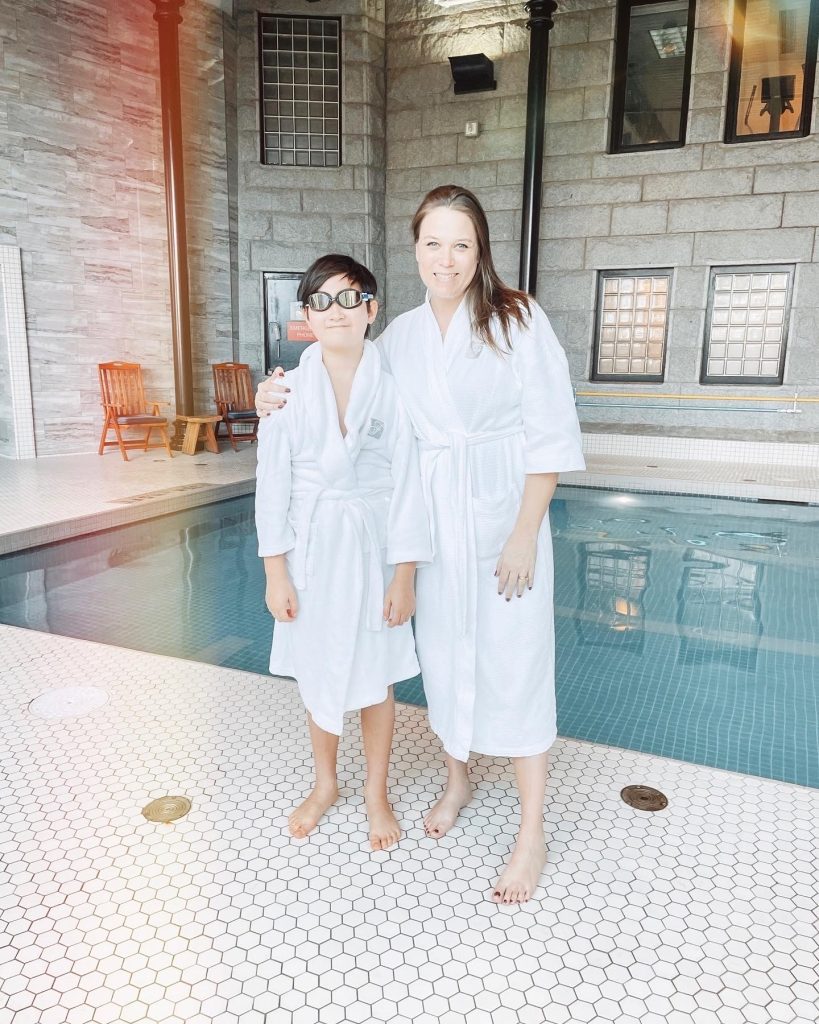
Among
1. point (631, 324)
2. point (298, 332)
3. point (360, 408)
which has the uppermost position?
point (631, 324)

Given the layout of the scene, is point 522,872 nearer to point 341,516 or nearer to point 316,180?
point 341,516

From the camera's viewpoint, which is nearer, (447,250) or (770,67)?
(447,250)

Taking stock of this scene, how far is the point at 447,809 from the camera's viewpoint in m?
1.68

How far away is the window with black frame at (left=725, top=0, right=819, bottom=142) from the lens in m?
6.63

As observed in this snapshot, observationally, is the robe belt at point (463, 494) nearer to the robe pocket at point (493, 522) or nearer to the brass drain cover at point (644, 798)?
the robe pocket at point (493, 522)

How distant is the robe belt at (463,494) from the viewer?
1.46 meters

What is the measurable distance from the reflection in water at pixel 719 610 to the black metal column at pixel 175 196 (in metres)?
5.11

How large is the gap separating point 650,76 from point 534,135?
1236 mm

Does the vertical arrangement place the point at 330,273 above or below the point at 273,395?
above

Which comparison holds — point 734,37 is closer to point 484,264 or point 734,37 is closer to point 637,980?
point 484,264

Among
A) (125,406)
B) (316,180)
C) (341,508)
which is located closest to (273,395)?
(341,508)

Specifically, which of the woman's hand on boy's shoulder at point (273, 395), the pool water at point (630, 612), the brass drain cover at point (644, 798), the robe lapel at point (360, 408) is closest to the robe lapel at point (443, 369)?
the robe lapel at point (360, 408)

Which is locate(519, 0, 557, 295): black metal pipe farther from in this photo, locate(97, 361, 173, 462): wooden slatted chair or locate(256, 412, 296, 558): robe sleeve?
locate(256, 412, 296, 558): robe sleeve

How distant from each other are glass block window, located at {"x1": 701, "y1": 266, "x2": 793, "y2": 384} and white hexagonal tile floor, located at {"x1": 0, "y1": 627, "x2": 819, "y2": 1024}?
6.05 metres
